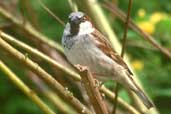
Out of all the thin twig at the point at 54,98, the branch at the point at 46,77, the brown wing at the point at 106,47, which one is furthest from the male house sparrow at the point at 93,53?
the thin twig at the point at 54,98

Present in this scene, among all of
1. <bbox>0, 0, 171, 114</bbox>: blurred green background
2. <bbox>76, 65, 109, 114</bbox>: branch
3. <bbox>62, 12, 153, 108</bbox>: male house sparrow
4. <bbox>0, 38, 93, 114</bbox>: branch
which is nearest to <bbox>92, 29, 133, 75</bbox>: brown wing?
<bbox>62, 12, 153, 108</bbox>: male house sparrow

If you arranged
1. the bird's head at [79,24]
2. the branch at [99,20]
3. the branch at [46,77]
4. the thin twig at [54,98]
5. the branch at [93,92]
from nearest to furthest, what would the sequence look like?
the branch at [93,92]
the branch at [46,77]
the bird's head at [79,24]
the branch at [99,20]
the thin twig at [54,98]

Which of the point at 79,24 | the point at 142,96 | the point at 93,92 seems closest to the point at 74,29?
the point at 79,24

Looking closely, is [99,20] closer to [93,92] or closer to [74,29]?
[74,29]

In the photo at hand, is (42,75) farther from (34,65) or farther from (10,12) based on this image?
(10,12)

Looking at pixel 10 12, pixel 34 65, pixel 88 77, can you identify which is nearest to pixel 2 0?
pixel 10 12

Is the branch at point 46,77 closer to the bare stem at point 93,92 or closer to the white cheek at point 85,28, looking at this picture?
the bare stem at point 93,92
